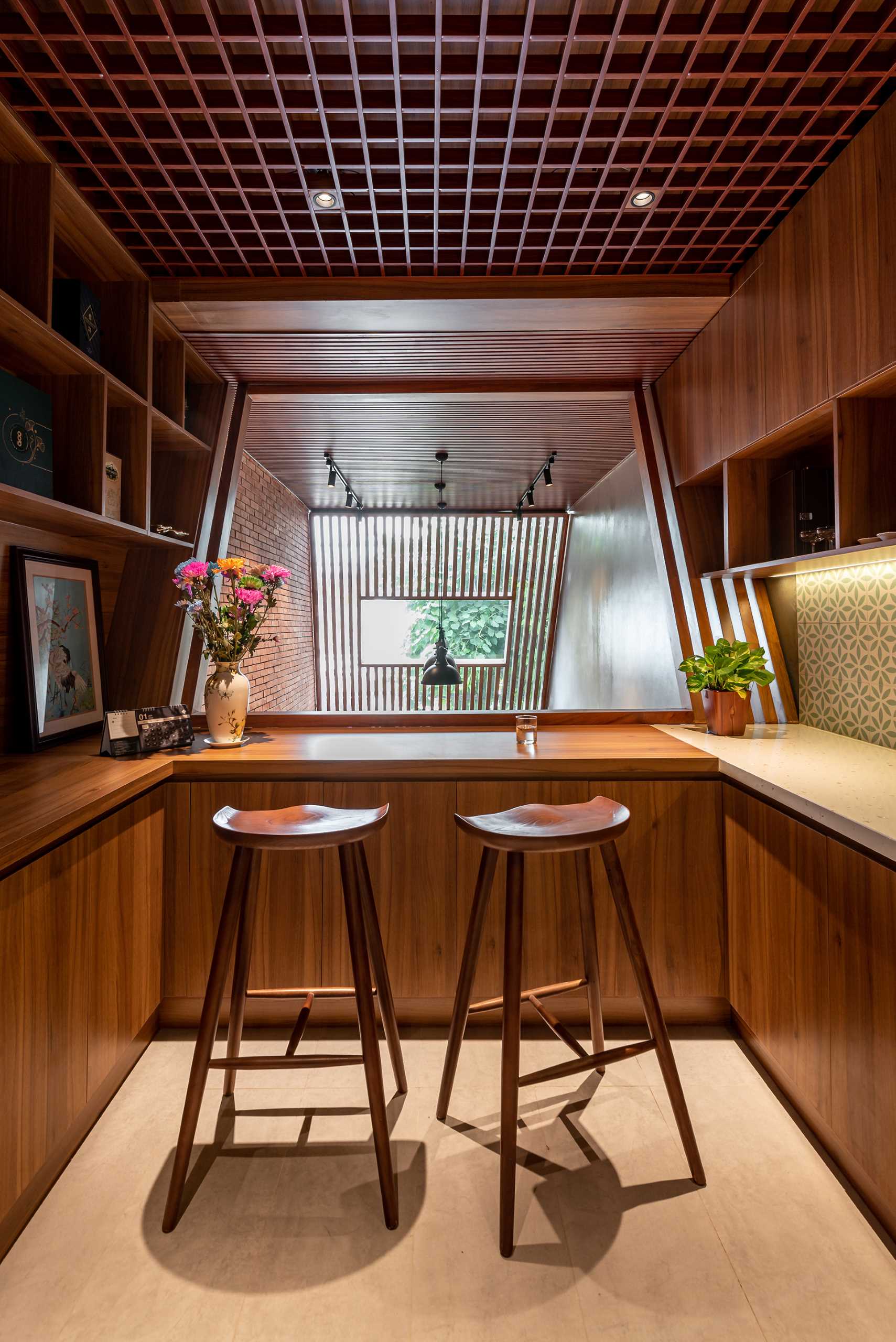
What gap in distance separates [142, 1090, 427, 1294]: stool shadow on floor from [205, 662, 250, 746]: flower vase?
1.17m

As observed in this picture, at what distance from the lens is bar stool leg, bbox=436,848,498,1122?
1863mm

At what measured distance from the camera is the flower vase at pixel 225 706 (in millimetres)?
2596

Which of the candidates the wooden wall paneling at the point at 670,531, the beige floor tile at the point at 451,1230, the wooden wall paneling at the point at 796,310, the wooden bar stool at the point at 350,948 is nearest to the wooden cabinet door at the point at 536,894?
the beige floor tile at the point at 451,1230

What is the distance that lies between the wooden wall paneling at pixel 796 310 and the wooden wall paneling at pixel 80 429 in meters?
2.13

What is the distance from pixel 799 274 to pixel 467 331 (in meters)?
1.21

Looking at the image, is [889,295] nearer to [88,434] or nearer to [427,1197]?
[88,434]

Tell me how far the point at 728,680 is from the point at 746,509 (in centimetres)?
66

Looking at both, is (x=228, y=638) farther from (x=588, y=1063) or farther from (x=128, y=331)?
(x=588, y=1063)

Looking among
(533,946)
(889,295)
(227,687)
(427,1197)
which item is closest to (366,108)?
(889,295)

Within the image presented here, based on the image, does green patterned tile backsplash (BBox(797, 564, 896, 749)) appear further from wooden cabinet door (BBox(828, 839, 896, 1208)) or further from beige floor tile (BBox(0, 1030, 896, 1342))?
beige floor tile (BBox(0, 1030, 896, 1342))

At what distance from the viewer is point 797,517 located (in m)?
2.47

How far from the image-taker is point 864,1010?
159 cm

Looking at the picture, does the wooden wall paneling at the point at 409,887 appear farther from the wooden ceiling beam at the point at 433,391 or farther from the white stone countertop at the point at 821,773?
the wooden ceiling beam at the point at 433,391

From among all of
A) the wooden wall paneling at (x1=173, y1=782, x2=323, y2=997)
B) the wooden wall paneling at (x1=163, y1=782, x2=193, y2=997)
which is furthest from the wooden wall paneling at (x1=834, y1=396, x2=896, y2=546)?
the wooden wall paneling at (x1=163, y1=782, x2=193, y2=997)
